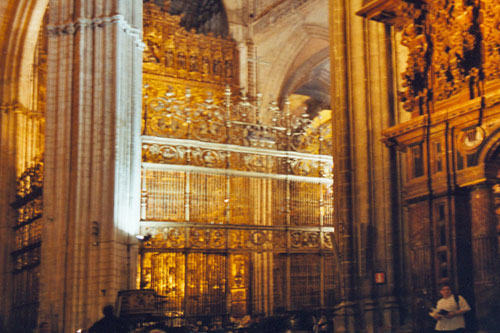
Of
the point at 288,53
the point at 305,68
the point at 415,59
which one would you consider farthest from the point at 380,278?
the point at 305,68

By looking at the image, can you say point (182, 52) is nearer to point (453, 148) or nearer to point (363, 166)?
point (363, 166)

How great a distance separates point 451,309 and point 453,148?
6.29 feet

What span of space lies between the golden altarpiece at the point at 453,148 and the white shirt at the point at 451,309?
0.37m

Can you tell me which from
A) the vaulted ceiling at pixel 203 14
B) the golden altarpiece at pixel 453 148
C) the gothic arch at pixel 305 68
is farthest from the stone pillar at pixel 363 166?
the gothic arch at pixel 305 68

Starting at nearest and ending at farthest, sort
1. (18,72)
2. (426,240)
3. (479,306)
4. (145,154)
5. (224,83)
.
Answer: (479,306) < (426,240) < (145,154) < (18,72) < (224,83)

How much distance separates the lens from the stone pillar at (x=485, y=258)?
809 cm

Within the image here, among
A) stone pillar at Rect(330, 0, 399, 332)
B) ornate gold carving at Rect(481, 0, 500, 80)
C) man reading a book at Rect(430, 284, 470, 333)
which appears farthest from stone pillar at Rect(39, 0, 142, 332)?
ornate gold carving at Rect(481, 0, 500, 80)

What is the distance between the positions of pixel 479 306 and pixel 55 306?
1003 cm

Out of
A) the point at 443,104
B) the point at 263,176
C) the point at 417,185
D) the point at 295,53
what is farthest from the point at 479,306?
the point at 295,53

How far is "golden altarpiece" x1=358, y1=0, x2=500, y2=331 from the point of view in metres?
8.28

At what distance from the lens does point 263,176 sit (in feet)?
58.4

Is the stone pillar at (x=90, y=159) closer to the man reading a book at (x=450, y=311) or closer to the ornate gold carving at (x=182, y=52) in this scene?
the ornate gold carving at (x=182, y=52)

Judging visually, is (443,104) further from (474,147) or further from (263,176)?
(263,176)

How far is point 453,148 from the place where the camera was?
8.71m
